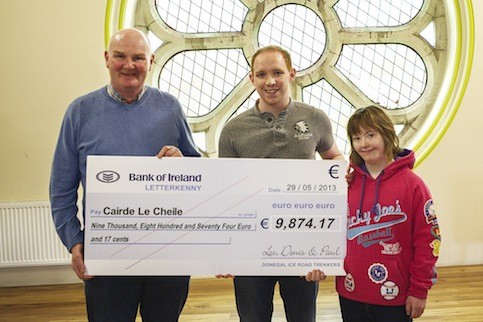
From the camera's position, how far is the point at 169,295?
5.99 feet

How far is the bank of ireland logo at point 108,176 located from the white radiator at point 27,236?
2.29 m

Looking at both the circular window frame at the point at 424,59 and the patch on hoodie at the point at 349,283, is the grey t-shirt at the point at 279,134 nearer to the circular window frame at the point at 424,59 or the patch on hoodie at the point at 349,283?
the patch on hoodie at the point at 349,283

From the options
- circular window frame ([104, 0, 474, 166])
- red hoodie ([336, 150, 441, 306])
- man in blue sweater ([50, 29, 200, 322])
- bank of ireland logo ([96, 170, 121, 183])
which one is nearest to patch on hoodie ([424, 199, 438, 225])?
red hoodie ([336, 150, 441, 306])

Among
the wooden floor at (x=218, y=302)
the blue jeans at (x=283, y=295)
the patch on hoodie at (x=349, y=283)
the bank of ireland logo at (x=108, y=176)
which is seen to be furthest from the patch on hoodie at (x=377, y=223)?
the wooden floor at (x=218, y=302)

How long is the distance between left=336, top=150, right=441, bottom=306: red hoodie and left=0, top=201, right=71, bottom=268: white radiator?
273 cm

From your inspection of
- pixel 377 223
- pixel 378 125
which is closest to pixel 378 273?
pixel 377 223

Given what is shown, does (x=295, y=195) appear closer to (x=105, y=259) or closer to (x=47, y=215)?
(x=105, y=259)

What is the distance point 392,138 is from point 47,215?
290 centimetres

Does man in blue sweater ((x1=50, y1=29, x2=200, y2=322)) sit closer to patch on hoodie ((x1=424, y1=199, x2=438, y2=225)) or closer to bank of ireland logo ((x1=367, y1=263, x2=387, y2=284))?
bank of ireland logo ((x1=367, y1=263, x2=387, y2=284))

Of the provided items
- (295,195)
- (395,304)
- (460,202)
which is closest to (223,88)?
(460,202)

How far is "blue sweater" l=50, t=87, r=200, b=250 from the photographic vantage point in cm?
174

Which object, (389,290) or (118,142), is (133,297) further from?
(389,290)

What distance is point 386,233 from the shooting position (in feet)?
5.63

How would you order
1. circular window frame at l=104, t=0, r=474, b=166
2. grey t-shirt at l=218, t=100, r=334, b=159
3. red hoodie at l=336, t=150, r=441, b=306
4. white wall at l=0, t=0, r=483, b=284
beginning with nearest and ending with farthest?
1. red hoodie at l=336, t=150, r=441, b=306
2. grey t-shirt at l=218, t=100, r=334, b=159
3. white wall at l=0, t=0, r=483, b=284
4. circular window frame at l=104, t=0, r=474, b=166
